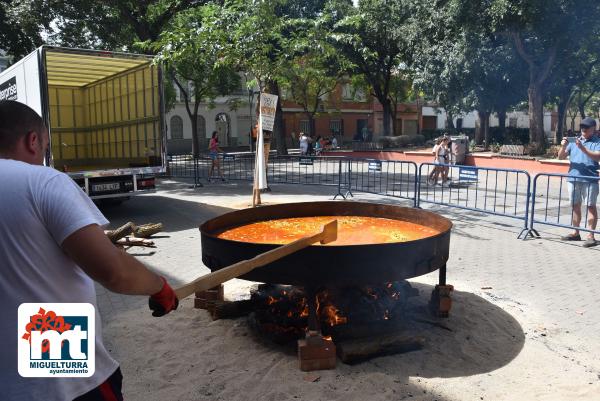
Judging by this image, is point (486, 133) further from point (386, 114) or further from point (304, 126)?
point (304, 126)

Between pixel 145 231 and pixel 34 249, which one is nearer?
pixel 34 249

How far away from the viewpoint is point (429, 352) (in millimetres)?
4160

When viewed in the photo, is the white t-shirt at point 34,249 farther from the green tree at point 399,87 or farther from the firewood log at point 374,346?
the green tree at point 399,87

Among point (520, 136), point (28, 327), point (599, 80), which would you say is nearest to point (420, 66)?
point (520, 136)

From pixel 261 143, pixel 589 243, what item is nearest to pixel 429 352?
pixel 589 243

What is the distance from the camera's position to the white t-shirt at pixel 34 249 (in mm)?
1703

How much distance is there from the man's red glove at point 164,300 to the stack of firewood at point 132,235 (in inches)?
238

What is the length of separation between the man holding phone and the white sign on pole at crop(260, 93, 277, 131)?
19.5ft

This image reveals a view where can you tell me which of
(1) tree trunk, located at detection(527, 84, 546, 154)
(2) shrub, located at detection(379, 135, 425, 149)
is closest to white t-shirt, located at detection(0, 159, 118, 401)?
(1) tree trunk, located at detection(527, 84, 546, 154)

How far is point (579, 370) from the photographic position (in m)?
3.93

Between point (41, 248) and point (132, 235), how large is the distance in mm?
7327

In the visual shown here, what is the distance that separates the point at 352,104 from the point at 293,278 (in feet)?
173

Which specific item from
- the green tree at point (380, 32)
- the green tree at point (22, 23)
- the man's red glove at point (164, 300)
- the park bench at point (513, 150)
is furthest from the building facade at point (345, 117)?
the man's red glove at point (164, 300)

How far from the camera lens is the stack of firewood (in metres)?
7.98
